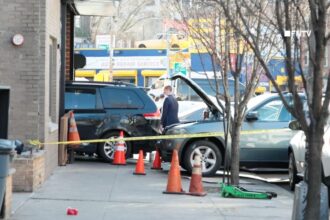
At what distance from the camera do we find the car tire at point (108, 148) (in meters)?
16.4

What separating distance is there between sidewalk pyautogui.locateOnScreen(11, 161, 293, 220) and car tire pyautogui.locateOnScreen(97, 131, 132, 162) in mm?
2594

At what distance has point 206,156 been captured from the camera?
46.8 feet

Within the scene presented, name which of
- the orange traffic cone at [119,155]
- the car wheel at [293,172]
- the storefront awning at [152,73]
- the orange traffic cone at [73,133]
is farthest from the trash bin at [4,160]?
the storefront awning at [152,73]

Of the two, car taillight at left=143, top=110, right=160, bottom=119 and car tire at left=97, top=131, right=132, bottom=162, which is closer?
car tire at left=97, top=131, right=132, bottom=162

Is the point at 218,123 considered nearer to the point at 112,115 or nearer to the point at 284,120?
the point at 284,120

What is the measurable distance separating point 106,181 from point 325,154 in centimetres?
408

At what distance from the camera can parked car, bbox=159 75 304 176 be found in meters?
14.3

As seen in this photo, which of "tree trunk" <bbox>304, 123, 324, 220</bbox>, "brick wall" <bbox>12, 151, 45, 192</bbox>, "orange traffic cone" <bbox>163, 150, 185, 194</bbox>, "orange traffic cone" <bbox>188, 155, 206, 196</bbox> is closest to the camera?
"tree trunk" <bbox>304, 123, 324, 220</bbox>

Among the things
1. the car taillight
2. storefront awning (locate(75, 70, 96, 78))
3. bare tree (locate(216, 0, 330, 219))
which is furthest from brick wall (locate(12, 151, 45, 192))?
storefront awning (locate(75, 70, 96, 78))

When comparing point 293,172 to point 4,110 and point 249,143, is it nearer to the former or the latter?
point 249,143

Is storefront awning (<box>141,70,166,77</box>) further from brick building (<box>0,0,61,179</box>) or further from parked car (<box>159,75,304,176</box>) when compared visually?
brick building (<box>0,0,61,179</box>)

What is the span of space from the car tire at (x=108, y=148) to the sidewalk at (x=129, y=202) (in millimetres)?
2594

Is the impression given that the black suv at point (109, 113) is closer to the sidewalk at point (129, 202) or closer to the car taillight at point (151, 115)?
the car taillight at point (151, 115)

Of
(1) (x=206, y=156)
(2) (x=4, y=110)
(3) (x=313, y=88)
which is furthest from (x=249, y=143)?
(3) (x=313, y=88)
